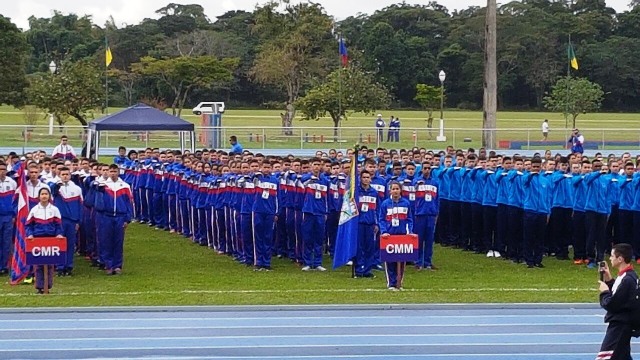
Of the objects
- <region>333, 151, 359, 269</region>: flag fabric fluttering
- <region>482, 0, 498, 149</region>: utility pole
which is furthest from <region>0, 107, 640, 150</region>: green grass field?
<region>333, 151, 359, 269</region>: flag fabric fluttering

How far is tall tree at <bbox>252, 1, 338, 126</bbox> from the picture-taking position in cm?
5809

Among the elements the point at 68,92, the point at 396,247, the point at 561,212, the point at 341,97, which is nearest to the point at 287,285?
the point at 396,247

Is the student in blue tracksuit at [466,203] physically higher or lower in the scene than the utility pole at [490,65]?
lower

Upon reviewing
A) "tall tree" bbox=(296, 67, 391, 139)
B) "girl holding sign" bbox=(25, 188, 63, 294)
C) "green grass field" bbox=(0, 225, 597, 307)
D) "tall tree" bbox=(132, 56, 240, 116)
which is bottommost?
"green grass field" bbox=(0, 225, 597, 307)

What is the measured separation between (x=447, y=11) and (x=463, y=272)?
7164 centimetres

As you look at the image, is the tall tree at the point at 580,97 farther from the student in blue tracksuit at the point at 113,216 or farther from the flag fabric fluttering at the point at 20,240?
the flag fabric fluttering at the point at 20,240

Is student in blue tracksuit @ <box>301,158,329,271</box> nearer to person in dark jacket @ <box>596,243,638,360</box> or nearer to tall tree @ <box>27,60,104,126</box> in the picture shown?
person in dark jacket @ <box>596,243,638,360</box>

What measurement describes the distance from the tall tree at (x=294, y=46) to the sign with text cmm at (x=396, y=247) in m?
44.0

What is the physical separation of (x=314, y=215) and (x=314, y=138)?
24.0 meters

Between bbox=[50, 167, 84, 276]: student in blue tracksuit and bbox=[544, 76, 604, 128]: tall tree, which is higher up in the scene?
bbox=[544, 76, 604, 128]: tall tree

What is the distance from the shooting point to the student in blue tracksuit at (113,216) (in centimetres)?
1544

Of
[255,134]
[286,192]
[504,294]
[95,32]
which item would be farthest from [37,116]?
[504,294]

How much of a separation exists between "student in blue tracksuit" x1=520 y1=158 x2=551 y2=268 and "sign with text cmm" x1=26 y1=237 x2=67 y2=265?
23.3 feet

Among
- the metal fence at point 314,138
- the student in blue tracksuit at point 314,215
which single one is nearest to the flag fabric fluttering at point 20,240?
the student in blue tracksuit at point 314,215
